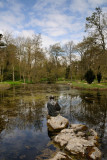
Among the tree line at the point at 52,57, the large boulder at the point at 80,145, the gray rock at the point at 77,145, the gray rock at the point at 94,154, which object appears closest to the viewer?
the gray rock at the point at 94,154

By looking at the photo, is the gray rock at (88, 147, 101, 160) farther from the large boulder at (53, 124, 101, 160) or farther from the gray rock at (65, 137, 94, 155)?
the gray rock at (65, 137, 94, 155)

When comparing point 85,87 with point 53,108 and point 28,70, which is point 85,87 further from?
point 28,70

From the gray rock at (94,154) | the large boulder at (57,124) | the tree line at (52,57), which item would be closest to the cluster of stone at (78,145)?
the gray rock at (94,154)

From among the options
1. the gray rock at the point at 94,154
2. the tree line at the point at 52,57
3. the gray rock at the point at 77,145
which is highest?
the tree line at the point at 52,57

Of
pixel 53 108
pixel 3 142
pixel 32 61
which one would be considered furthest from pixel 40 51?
pixel 3 142

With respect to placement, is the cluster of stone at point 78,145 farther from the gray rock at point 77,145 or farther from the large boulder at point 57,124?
the large boulder at point 57,124

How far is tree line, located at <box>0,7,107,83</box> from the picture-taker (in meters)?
28.2

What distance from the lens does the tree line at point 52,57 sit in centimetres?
2820

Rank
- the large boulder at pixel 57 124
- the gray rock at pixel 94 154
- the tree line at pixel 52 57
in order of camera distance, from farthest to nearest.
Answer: the tree line at pixel 52 57
the large boulder at pixel 57 124
the gray rock at pixel 94 154

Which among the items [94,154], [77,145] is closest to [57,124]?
[77,145]

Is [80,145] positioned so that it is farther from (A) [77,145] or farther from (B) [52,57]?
(B) [52,57]

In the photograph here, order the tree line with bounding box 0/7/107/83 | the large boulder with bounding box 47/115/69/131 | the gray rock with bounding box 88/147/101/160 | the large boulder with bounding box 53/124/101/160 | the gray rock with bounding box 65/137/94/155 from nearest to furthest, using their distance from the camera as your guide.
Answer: the gray rock with bounding box 88/147/101/160, the large boulder with bounding box 53/124/101/160, the gray rock with bounding box 65/137/94/155, the large boulder with bounding box 47/115/69/131, the tree line with bounding box 0/7/107/83

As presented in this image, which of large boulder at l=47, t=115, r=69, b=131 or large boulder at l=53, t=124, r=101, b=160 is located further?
large boulder at l=47, t=115, r=69, b=131

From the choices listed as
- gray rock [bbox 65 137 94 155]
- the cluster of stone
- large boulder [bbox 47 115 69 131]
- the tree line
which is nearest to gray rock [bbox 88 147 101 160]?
the cluster of stone
